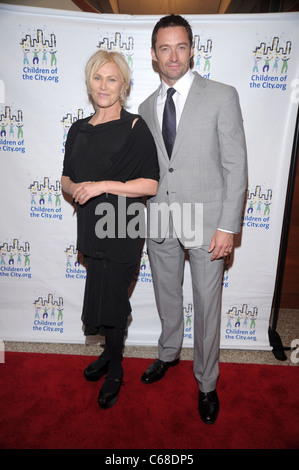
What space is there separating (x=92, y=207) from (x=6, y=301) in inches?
52.9

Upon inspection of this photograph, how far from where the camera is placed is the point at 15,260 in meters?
2.45

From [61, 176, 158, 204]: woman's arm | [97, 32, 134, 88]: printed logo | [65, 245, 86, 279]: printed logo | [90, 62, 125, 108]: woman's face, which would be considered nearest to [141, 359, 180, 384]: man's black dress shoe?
[65, 245, 86, 279]: printed logo

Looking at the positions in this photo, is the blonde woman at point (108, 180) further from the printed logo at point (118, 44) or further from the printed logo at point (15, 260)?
the printed logo at point (15, 260)

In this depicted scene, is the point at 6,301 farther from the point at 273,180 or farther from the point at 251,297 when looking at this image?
the point at 273,180

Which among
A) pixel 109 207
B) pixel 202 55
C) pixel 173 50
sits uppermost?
pixel 202 55

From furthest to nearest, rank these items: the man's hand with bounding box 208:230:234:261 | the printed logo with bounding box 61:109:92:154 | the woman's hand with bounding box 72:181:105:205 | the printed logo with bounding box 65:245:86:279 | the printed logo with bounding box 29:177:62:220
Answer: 1. the printed logo with bounding box 65:245:86:279
2. the printed logo with bounding box 29:177:62:220
3. the printed logo with bounding box 61:109:92:154
4. the man's hand with bounding box 208:230:234:261
5. the woman's hand with bounding box 72:181:105:205

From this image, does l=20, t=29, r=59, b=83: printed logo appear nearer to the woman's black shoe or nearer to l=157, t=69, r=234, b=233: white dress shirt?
l=157, t=69, r=234, b=233: white dress shirt

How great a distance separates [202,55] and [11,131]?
136 cm

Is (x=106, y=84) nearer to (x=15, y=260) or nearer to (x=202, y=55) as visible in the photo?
(x=202, y=55)

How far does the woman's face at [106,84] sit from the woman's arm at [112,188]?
1.38 ft

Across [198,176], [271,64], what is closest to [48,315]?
[198,176]

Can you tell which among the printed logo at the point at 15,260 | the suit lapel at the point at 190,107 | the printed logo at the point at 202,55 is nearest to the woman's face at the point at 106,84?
the suit lapel at the point at 190,107

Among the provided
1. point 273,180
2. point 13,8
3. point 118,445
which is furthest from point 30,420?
point 13,8

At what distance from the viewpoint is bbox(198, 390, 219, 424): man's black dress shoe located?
5.75 feet
